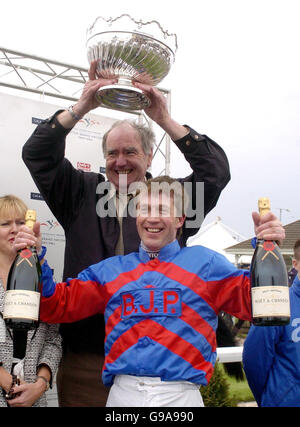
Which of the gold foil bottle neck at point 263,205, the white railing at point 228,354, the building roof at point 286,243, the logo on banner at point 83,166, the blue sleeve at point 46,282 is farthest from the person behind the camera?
the building roof at point 286,243

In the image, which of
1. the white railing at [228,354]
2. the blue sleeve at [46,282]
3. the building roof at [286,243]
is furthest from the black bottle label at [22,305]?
the building roof at [286,243]

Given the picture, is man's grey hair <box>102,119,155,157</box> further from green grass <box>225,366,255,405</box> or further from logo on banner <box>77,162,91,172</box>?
green grass <box>225,366,255,405</box>

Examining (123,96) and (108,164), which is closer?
(123,96)

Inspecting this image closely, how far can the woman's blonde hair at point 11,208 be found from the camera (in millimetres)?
2137

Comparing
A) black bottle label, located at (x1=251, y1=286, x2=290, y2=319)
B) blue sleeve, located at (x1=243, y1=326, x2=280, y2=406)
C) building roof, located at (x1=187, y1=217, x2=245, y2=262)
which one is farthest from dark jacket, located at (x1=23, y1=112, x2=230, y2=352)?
building roof, located at (x1=187, y1=217, x2=245, y2=262)

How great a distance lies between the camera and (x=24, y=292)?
4.69 ft

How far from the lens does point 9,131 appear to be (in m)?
3.51

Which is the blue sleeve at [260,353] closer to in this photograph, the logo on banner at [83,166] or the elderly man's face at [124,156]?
the elderly man's face at [124,156]

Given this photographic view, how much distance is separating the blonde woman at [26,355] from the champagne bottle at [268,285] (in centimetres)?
96

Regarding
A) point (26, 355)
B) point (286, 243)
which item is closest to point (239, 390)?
point (26, 355)

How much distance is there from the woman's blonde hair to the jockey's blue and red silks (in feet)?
1.85

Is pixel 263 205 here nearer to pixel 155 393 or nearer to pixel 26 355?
pixel 155 393

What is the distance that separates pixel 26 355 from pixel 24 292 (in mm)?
683
